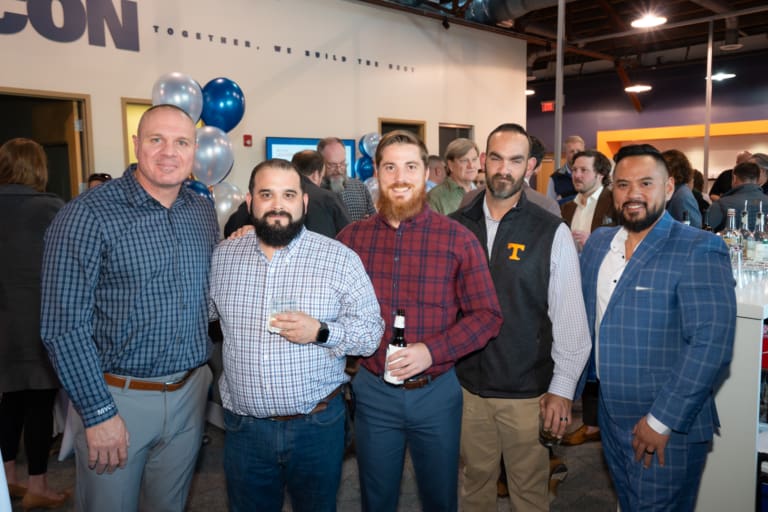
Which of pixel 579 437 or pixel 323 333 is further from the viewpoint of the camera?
pixel 579 437

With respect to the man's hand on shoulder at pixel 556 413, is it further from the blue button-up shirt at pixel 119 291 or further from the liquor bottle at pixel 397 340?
the blue button-up shirt at pixel 119 291

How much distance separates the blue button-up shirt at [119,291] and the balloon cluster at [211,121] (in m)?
2.51

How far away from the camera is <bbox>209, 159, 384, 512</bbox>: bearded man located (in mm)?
1845

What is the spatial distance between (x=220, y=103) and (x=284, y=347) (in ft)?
12.5

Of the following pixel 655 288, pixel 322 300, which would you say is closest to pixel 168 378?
pixel 322 300

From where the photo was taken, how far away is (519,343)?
216cm

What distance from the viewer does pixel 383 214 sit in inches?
81.7

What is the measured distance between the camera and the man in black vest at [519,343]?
2109 mm

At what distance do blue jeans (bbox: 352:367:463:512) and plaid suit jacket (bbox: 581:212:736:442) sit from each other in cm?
61

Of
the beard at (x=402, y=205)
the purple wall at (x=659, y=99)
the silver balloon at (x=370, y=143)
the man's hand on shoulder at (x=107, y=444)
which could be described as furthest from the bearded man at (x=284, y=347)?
the purple wall at (x=659, y=99)

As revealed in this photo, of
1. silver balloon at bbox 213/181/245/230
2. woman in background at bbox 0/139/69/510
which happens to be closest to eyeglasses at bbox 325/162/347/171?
silver balloon at bbox 213/181/245/230

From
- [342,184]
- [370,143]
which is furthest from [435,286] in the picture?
[370,143]

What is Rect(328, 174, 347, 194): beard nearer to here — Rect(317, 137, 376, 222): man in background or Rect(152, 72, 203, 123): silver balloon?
Rect(317, 137, 376, 222): man in background

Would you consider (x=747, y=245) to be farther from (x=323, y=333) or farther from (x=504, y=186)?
(x=323, y=333)
